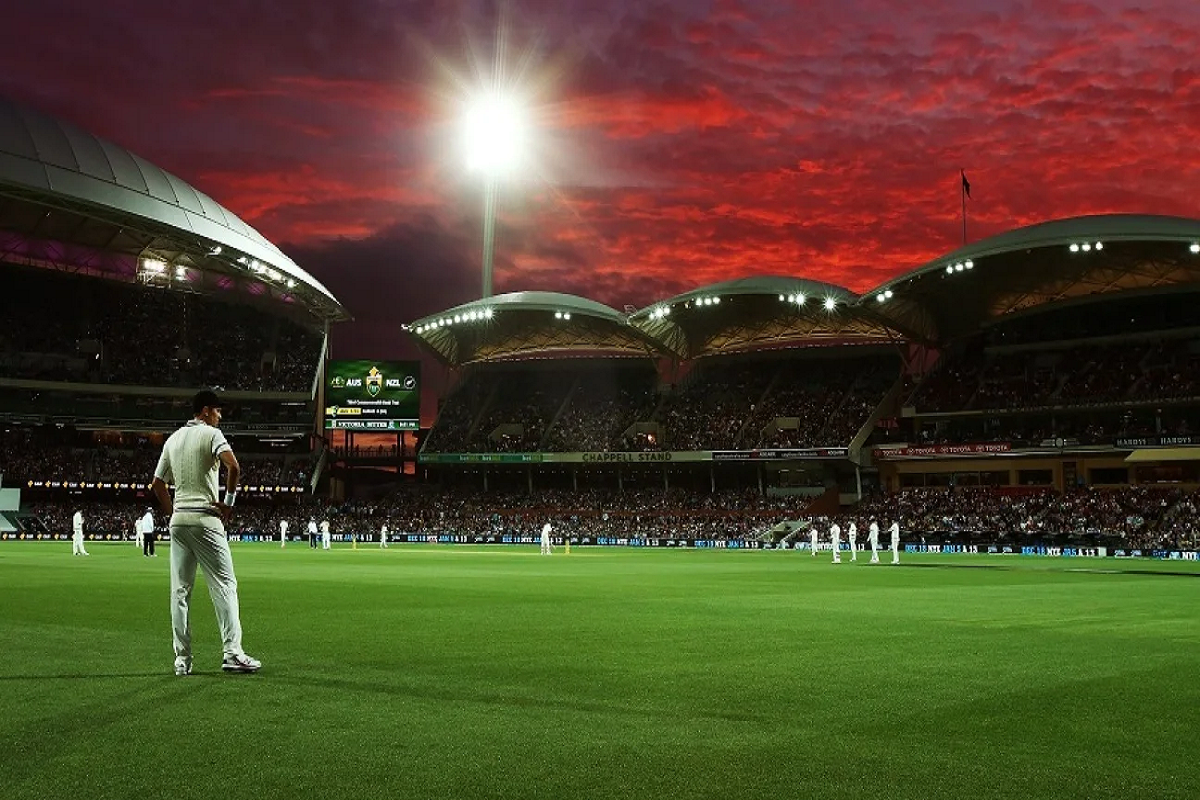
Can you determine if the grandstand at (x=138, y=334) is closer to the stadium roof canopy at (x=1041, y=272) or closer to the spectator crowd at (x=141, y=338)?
the spectator crowd at (x=141, y=338)

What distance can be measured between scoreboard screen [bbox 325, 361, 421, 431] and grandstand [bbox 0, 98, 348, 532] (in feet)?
21.1

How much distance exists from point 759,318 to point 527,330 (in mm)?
20042

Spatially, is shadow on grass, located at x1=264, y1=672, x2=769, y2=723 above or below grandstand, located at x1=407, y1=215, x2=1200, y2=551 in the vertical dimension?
below

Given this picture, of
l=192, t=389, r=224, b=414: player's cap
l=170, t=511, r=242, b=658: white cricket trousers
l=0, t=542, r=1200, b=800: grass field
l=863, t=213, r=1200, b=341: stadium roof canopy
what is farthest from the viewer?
l=863, t=213, r=1200, b=341: stadium roof canopy

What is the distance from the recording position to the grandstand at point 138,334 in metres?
74.6

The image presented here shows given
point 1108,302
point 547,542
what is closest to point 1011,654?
point 547,542

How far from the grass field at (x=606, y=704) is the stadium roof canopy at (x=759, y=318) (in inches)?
2135

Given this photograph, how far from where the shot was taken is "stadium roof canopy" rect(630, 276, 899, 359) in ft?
227

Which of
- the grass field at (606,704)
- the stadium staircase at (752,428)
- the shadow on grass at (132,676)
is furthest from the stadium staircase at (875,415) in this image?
the shadow on grass at (132,676)

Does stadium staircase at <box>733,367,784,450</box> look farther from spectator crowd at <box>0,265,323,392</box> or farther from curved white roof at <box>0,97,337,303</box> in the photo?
spectator crowd at <box>0,265,323,392</box>

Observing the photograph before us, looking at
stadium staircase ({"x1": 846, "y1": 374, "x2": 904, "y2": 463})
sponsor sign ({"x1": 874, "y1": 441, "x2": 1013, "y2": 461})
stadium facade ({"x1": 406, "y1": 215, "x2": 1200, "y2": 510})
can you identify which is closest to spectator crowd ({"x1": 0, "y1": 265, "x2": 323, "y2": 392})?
stadium facade ({"x1": 406, "y1": 215, "x2": 1200, "y2": 510})

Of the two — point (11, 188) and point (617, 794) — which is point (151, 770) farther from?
point (11, 188)

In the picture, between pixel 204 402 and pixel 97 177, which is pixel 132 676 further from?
pixel 97 177

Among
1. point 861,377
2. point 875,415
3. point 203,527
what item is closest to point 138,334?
point 861,377
